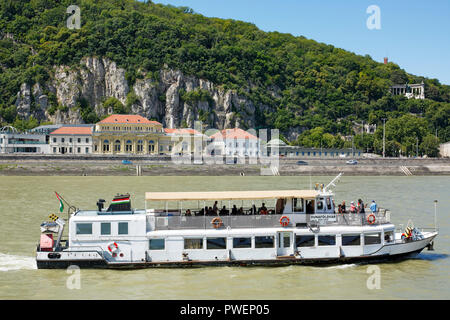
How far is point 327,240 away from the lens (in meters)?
23.8

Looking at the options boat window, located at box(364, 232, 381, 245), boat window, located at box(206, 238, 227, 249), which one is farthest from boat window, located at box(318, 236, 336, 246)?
boat window, located at box(206, 238, 227, 249)

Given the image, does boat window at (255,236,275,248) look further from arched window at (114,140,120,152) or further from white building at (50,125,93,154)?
arched window at (114,140,120,152)

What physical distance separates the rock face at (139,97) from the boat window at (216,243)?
13005 cm

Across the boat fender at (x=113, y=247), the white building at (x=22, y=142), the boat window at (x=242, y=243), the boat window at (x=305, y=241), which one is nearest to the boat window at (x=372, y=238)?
the boat window at (x=305, y=241)

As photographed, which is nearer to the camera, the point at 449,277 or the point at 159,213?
the point at 449,277

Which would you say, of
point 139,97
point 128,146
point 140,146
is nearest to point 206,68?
point 139,97

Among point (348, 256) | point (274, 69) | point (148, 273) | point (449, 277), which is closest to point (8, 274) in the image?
point (148, 273)

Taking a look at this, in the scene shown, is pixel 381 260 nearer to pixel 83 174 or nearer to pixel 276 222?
pixel 276 222

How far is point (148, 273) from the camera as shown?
22.4 meters

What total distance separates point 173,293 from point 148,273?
287 cm

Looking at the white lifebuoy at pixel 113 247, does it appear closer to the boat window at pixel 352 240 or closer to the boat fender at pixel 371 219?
the boat window at pixel 352 240

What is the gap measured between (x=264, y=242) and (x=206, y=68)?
151m

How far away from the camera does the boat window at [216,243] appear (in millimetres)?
23391

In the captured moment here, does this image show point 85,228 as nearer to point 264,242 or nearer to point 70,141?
point 264,242
